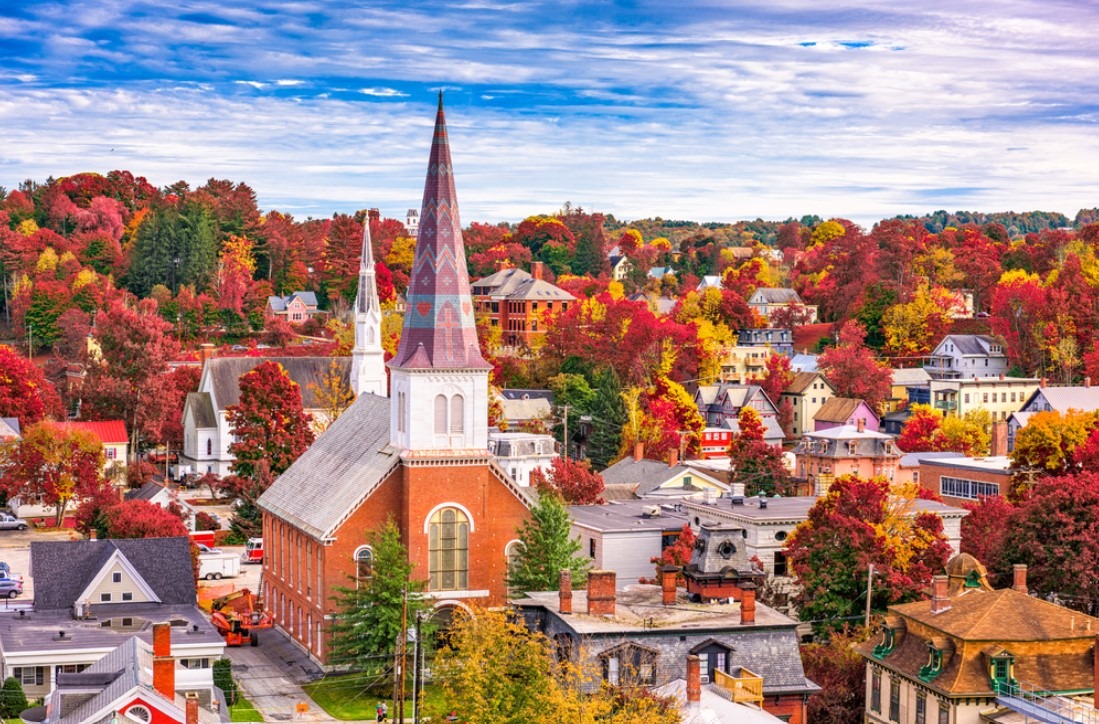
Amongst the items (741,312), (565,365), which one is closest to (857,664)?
(565,365)

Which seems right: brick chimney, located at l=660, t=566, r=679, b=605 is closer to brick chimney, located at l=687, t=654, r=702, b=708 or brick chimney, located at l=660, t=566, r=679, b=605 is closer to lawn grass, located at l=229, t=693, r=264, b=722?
brick chimney, located at l=687, t=654, r=702, b=708

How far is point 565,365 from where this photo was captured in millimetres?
140250

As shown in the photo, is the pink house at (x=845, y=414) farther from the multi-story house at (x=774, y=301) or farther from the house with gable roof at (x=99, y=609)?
the house with gable roof at (x=99, y=609)

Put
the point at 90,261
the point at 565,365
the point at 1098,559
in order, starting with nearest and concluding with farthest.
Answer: the point at 1098,559 < the point at 565,365 < the point at 90,261

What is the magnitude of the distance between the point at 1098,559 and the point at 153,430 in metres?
68.1

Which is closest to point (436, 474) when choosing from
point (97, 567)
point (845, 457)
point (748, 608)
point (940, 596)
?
point (97, 567)

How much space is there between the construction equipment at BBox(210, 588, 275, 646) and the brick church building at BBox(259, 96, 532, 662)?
4.08 m

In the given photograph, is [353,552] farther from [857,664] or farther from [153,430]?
[153,430]

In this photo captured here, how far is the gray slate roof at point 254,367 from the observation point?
11650 cm

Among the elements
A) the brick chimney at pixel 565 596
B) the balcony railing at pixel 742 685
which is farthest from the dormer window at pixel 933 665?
the brick chimney at pixel 565 596

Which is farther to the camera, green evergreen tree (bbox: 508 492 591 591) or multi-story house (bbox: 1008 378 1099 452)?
multi-story house (bbox: 1008 378 1099 452)

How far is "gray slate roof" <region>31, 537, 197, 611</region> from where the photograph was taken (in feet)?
212

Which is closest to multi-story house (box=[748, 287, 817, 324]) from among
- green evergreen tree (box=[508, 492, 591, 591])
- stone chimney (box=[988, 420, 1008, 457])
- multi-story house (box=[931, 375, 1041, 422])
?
multi-story house (box=[931, 375, 1041, 422])

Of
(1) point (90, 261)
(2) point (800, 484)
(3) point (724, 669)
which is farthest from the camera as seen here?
(1) point (90, 261)
